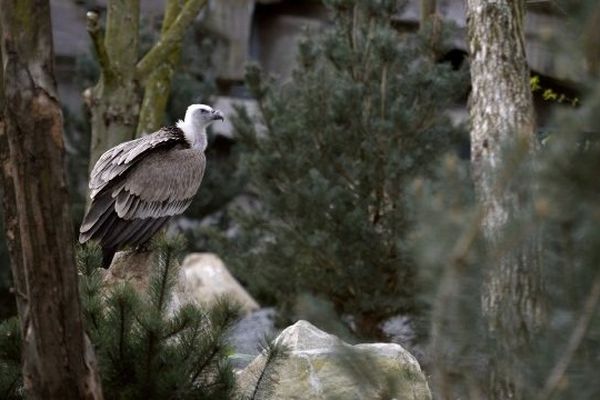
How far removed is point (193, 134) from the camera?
8836mm

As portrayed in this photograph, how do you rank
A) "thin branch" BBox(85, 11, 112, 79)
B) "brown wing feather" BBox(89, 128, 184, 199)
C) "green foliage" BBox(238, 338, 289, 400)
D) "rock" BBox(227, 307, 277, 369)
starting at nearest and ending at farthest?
"green foliage" BBox(238, 338, 289, 400)
"brown wing feather" BBox(89, 128, 184, 199)
"thin branch" BBox(85, 11, 112, 79)
"rock" BBox(227, 307, 277, 369)

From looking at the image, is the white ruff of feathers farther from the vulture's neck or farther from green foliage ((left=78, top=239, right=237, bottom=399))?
green foliage ((left=78, top=239, right=237, bottom=399))

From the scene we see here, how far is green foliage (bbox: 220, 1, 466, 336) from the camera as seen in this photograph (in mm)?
10969

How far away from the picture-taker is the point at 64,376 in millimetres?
4254

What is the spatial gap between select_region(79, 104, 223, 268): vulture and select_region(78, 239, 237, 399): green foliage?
258 cm

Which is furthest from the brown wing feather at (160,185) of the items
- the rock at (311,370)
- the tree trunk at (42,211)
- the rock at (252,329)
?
the tree trunk at (42,211)

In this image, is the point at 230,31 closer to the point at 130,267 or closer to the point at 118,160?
the point at 118,160

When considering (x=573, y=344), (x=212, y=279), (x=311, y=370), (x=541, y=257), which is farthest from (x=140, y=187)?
(x=212, y=279)

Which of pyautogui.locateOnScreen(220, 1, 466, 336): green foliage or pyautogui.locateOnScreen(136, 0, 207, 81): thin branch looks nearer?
A: pyautogui.locateOnScreen(220, 1, 466, 336): green foliage

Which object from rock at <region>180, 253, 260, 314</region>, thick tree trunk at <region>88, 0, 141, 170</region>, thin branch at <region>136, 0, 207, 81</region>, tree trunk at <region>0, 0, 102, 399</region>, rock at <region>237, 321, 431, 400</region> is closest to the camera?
tree trunk at <region>0, 0, 102, 399</region>

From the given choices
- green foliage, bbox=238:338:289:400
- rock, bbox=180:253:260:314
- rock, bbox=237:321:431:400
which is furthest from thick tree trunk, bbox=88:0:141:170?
green foliage, bbox=238:338:289:400

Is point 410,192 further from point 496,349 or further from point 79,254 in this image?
point 79,254

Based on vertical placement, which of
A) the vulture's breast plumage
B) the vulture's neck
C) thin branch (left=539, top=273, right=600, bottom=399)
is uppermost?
thin branch (left=539, top=273, right=600, bottom=399)

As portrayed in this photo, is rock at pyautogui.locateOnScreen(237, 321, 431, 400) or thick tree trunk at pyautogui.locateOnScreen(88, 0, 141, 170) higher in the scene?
thick tree trunk at pyautogui.locateOnScreen(88, 0, 141, 170)
